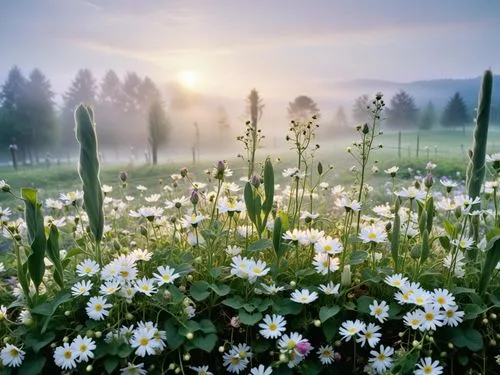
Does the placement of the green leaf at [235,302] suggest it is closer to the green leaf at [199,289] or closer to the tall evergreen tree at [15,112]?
the green leaf at [199,289]

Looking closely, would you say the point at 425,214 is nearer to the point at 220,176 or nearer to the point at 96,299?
the point at 220,176

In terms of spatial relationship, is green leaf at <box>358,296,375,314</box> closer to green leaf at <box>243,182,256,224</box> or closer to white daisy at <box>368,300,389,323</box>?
white daisy at <box>368,300,389,323</box>

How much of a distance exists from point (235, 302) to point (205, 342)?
0.11 m

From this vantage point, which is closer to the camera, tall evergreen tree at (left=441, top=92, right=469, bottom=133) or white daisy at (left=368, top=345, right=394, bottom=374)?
white daisy at (left=368, top=345, right=394, bottom=374)

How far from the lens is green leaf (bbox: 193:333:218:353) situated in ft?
3.00

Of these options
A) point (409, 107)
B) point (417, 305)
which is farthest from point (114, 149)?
point (417, 305)

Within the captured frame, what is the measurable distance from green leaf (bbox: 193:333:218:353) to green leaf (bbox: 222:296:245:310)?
7cm

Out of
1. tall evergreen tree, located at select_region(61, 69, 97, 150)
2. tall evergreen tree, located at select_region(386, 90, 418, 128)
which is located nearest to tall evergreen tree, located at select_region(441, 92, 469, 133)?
tall evergreen tree, located at select_region(386, 90, 418, 128)

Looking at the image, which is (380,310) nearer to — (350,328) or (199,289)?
(350,328)

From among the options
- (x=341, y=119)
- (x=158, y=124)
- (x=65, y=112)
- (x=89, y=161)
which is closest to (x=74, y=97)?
(x=65, y=112)

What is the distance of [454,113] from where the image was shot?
34.6 feet

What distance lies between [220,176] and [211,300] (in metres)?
0.29

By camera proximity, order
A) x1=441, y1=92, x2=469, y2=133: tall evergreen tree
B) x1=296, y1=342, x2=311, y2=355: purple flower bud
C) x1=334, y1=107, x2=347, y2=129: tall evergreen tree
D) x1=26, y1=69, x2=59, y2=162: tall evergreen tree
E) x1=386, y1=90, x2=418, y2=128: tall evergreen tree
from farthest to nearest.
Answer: x1=26, y1=69, x2=59, y2=162: tall evergreen tree < x1=441, y1=92, x2=469, y2=133: tall evergreen tree < x1=386, y1=90, x2=418, y2=128: tall evergreen tree < x1=334, y1=107, x2=347, y2=129: tall evergreen tree < x1=296, y1=342, x2=311, y2=355: purple flower bud

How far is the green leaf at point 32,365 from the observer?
969 millimetres
